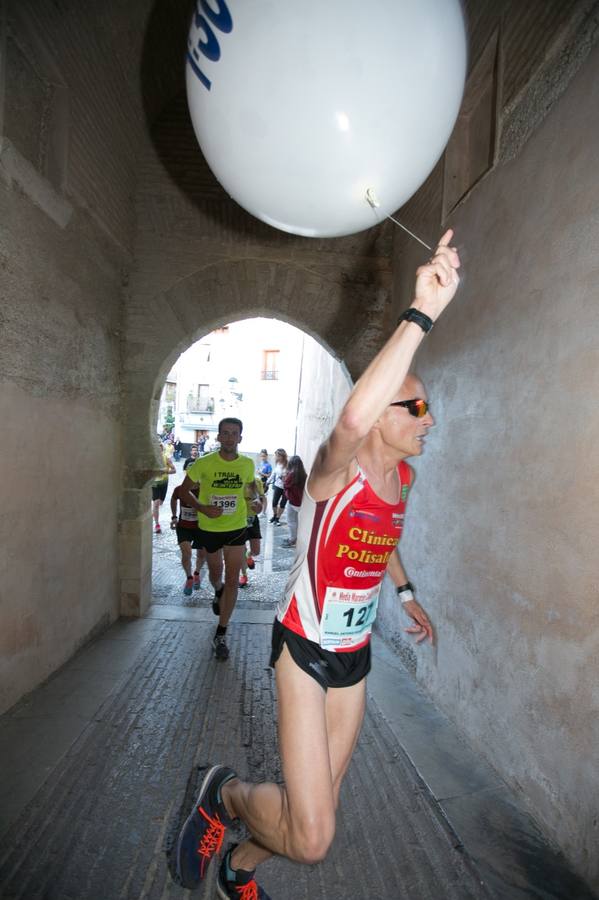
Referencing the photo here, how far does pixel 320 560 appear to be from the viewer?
5.97 ft

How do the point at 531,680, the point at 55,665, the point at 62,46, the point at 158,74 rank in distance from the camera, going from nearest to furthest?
the point at 531,680 → the point at 62,46 → the point at 55,665 → the point at 158,74

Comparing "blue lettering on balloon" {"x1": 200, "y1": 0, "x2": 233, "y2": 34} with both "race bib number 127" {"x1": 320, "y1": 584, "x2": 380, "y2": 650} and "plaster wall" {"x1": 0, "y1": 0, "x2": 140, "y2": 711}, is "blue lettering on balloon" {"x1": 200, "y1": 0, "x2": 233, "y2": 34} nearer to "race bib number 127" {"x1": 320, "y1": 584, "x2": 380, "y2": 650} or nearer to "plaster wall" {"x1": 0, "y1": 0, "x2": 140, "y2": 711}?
"plaster wall" {"x1": 0, "y1": 0, "x2": 140, "y2": 711}

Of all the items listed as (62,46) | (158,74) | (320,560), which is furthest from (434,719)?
(158,74)

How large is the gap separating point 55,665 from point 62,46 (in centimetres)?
406

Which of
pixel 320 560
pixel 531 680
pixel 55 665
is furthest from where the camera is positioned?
pixel 55 665

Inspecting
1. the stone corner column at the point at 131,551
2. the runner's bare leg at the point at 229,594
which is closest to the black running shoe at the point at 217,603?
the runner's bare leg at the point at 229,594

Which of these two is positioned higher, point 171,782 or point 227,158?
point 227,158

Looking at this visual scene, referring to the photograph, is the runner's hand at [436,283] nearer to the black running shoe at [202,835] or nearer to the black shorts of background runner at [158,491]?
the black running shoe at [202,835]

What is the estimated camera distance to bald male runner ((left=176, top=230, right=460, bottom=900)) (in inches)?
64.0

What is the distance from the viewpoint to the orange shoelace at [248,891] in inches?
71.2

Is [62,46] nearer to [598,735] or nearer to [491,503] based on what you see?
[491,503]

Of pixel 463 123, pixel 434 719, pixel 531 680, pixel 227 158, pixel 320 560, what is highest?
pixel 463 123

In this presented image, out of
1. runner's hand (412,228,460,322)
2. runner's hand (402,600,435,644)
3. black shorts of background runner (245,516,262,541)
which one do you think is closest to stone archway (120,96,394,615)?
black shorts of background runner (245,516,262,541)

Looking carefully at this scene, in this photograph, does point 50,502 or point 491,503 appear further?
point 50,502
